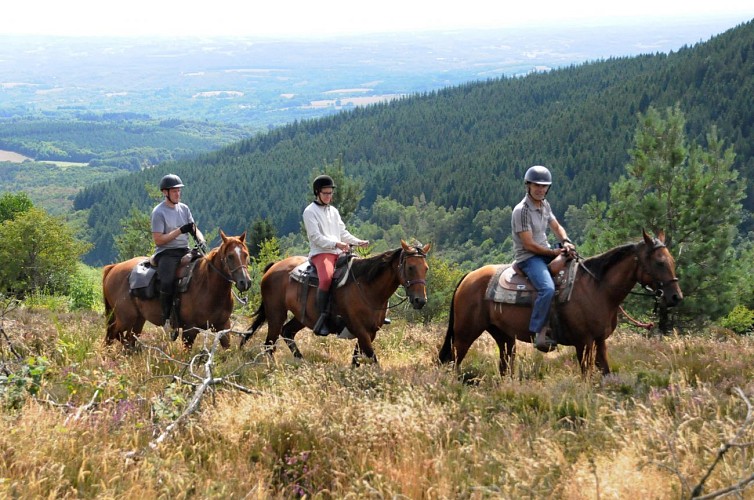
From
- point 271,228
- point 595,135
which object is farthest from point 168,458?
point 595,135

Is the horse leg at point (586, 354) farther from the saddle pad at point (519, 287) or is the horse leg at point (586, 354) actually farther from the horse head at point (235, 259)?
the horse head at point (235, 259)

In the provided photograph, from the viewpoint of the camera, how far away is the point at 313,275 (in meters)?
10.9

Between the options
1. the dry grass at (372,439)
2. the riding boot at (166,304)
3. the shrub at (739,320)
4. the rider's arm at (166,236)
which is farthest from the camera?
the shrub at (739,320)

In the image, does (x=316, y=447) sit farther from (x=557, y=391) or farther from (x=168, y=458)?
(x=557, y=391)

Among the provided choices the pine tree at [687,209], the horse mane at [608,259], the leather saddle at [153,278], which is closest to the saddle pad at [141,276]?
the leather saddle at [153,278]

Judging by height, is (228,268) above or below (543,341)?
above

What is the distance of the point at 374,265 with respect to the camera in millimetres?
10320

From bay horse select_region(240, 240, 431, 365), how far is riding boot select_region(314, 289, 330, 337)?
10 centimetres

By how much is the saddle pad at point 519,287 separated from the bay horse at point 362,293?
105 centimetres

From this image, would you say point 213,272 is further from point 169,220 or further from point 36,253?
point 36,253

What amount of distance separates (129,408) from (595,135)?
161m

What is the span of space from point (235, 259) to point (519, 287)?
427 centimetres

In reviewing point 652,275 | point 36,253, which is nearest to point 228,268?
point 652,275

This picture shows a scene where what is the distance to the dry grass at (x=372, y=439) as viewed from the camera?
16.1 feet
